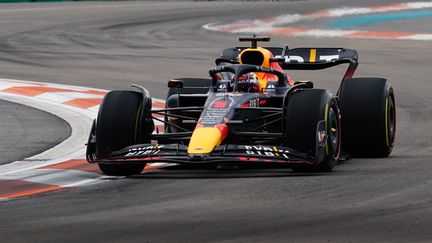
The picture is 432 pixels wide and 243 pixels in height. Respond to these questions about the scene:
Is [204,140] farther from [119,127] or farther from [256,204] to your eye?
[256,204]

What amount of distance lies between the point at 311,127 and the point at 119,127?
160cm

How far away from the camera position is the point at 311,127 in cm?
1047

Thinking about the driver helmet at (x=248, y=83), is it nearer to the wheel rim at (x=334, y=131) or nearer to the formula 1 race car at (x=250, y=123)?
the formula 1 race car at (x=250, y=123)

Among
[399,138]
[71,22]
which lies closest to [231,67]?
[399,138]

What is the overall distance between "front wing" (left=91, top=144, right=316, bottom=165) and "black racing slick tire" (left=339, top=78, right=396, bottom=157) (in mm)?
1467

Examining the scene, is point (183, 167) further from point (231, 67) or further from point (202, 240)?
point (202, 240)

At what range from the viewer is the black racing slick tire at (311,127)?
34.3ft

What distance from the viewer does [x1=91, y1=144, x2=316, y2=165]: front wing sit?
33.5 feet

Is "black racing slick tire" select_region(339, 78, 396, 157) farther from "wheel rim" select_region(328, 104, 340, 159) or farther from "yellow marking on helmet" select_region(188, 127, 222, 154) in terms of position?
"yellow marking on helmet" select_region(188, 127, 222, 154)

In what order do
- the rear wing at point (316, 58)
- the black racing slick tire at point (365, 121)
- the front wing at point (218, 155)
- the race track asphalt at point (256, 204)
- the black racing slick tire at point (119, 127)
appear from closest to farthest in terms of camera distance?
the race track asphalt at point (256, 204) < the front wing at point (218, 155) < the black racing slick tire at point (119, 127) < the black racing slick tire at point (365, 121) < the rear wing at point (316, 58)

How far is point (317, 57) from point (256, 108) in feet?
7.85

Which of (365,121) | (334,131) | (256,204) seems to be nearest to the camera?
(256,204)

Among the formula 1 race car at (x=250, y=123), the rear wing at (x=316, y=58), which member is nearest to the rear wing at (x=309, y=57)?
the rear wing at (x=316, y=58)

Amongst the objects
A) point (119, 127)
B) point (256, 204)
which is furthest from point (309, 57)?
point (256, 204)
